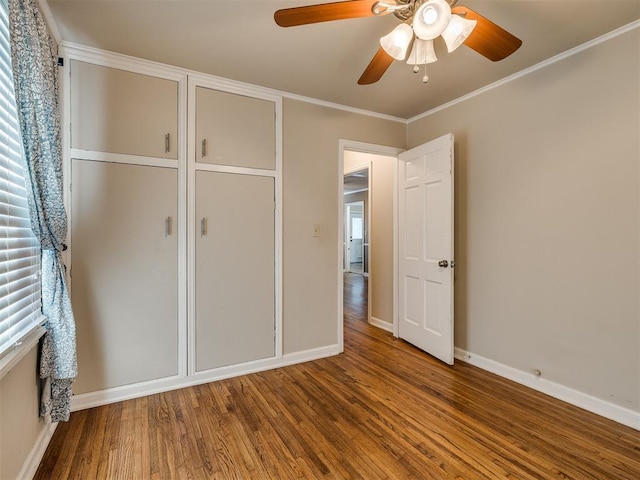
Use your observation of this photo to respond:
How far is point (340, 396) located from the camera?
2.38 m

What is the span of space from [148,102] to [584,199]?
10.4 ft

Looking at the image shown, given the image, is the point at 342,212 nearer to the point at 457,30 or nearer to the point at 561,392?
the point at 457,30

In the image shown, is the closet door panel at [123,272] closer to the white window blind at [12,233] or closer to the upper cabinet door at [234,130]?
the upper cabinet door at [234,130]

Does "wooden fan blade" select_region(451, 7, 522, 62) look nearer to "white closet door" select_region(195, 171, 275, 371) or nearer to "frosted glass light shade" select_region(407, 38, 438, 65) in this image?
"frosted glass light shade" select_region(407, 38, 438, 65)

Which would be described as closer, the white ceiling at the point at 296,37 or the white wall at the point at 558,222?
the white ceiling at the point at 296,37

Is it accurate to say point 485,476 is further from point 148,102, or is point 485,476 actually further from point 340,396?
point 148,102

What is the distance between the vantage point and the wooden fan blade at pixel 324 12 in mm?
1378

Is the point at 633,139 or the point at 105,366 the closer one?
the point at 633,139

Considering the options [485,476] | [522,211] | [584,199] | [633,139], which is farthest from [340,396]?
[633,139]

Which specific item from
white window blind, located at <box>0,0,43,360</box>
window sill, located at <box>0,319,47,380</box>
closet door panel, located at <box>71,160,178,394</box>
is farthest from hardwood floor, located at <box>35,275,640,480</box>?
white window blind, located at <box>0,0,43,360</box>

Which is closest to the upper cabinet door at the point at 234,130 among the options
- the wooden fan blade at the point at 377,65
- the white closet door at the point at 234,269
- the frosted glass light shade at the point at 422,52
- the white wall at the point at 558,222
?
the white closet door at the point at 234,269

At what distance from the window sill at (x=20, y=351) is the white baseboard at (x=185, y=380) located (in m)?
0.84

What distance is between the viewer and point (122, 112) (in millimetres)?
2311

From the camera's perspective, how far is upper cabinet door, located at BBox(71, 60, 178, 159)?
2.20 meters
